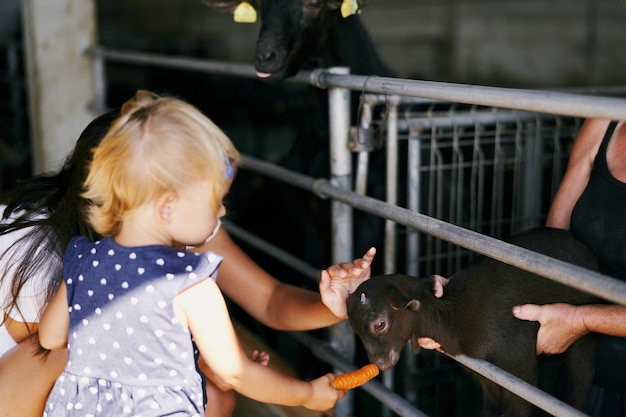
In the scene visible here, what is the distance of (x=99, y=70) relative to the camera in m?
4.80

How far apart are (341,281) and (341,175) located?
58cm

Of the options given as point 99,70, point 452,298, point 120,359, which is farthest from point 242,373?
point 99,70

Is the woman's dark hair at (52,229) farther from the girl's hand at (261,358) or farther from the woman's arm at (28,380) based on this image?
the girl's hand at (261,358)

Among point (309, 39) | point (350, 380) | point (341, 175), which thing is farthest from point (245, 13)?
point (350, 380)

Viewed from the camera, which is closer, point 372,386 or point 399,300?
point 399,300

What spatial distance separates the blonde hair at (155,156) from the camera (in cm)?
168

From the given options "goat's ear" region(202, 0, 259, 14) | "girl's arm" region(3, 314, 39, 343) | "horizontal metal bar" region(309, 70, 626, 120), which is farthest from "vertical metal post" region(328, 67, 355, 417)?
"goat's ear" region(202, 0, 259, 14)

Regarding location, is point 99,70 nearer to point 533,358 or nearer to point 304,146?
point 304,146

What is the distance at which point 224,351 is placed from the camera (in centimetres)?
177

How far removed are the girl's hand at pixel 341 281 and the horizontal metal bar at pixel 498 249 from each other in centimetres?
16

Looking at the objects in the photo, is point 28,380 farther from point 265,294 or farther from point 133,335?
point 265,294

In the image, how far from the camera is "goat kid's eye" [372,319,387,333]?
6.66 ft

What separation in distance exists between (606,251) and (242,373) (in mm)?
1042

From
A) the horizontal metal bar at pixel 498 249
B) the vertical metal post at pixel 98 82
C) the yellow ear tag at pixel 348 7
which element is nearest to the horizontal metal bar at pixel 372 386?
the horizontal metal bar at pixel 498 249
